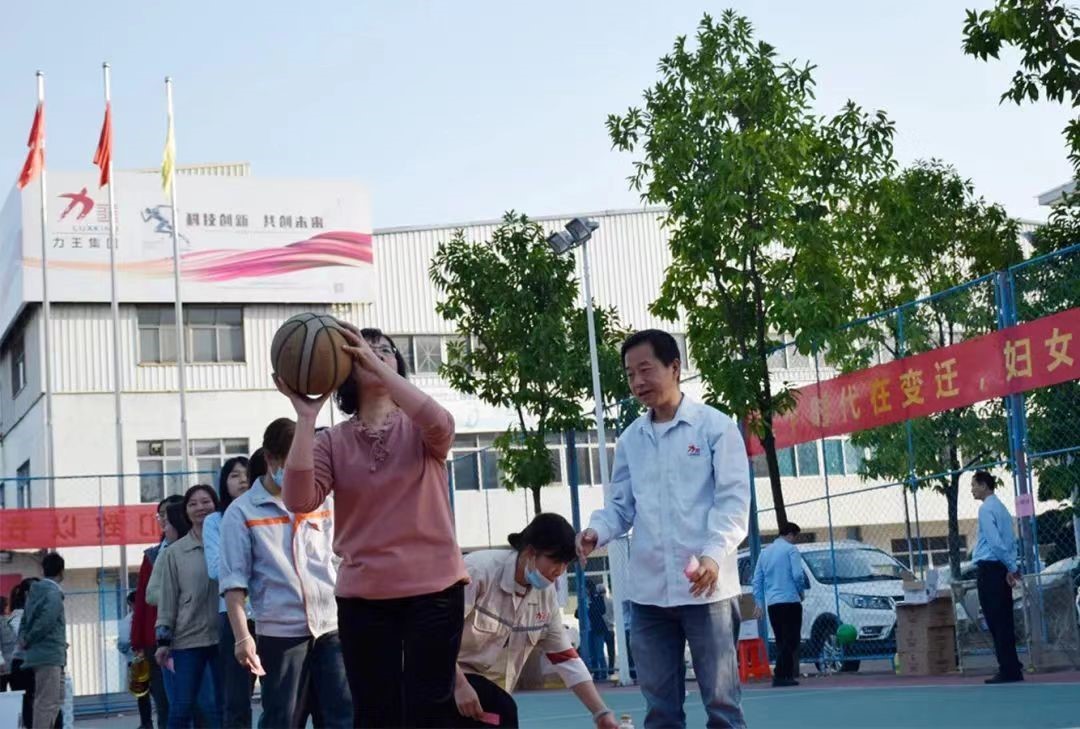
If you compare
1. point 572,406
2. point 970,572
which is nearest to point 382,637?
point 970,572

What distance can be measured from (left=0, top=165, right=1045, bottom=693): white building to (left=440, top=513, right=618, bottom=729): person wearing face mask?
36.2 meters

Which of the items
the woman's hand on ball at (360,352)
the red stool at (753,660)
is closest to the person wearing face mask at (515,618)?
the woman's hand on ball at (360,352)

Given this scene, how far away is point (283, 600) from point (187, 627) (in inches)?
80.6

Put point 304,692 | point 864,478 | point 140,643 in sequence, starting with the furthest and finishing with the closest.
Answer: point 864,478 → point 140,643 → point 304,692

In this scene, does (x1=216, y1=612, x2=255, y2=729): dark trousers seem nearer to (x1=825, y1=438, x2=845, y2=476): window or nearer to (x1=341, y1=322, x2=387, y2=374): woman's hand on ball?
(x1=341, y1=322, x2=387, y2=374): woman's hand on ball

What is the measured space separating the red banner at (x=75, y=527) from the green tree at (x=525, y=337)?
19.6 feet

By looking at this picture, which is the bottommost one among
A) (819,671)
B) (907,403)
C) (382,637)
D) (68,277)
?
(819,671)

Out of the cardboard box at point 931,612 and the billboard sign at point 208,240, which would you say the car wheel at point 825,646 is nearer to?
the cardboard box at point 931,612

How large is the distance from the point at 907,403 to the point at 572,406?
7286mm

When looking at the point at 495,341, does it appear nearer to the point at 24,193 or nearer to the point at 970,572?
the point at 970,572

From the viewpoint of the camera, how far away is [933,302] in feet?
60.5

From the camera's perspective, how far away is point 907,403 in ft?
60.9

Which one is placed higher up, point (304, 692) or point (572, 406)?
point (572, 406)

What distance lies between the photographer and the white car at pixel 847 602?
20594 millimetres
